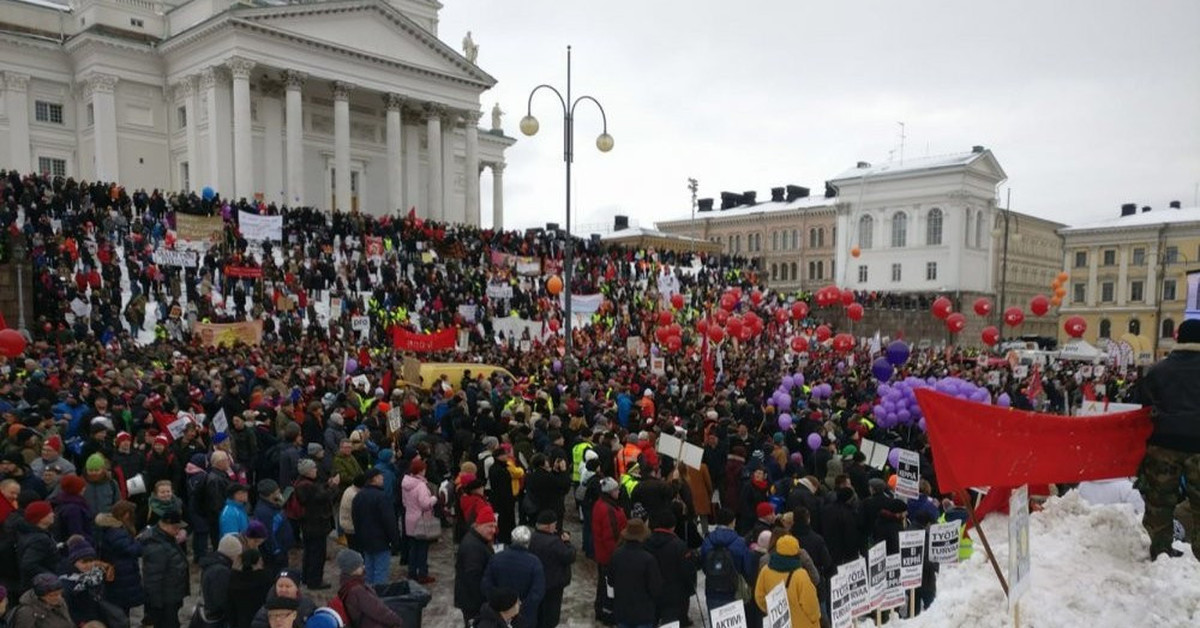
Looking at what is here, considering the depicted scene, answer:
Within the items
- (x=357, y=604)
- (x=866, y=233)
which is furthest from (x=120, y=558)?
(x=866, y=233)

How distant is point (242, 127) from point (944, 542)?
42.2 meters

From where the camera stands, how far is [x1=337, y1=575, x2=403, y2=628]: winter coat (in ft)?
18.4

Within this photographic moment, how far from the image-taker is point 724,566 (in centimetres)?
705

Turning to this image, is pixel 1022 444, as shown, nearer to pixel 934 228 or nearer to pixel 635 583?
pixel 635 583

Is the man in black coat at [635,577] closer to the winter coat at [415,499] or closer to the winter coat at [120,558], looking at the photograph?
the winter coat at [415,499]

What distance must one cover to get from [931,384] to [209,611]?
1282cm

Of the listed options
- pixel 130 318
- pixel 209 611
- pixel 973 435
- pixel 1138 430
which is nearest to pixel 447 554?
pixel 209 611

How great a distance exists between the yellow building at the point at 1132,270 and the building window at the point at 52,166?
72.2 m

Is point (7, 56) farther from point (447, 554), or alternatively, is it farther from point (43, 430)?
point (447, 554)

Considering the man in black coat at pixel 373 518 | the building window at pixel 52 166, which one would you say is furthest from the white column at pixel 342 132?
the man in black coat at pixel 373 518

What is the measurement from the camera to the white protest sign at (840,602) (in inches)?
254

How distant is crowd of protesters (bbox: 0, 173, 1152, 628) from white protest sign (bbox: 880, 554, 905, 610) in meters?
0.54

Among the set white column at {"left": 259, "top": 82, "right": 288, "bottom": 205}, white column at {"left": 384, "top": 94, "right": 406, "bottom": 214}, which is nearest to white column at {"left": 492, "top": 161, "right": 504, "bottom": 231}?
white column at {"left": 384, "top": 94, "right": 406, "bottom": 214}

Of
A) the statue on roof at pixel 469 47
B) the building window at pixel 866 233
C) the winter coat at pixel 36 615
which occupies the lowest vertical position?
the winter coat at pixel 36 615
